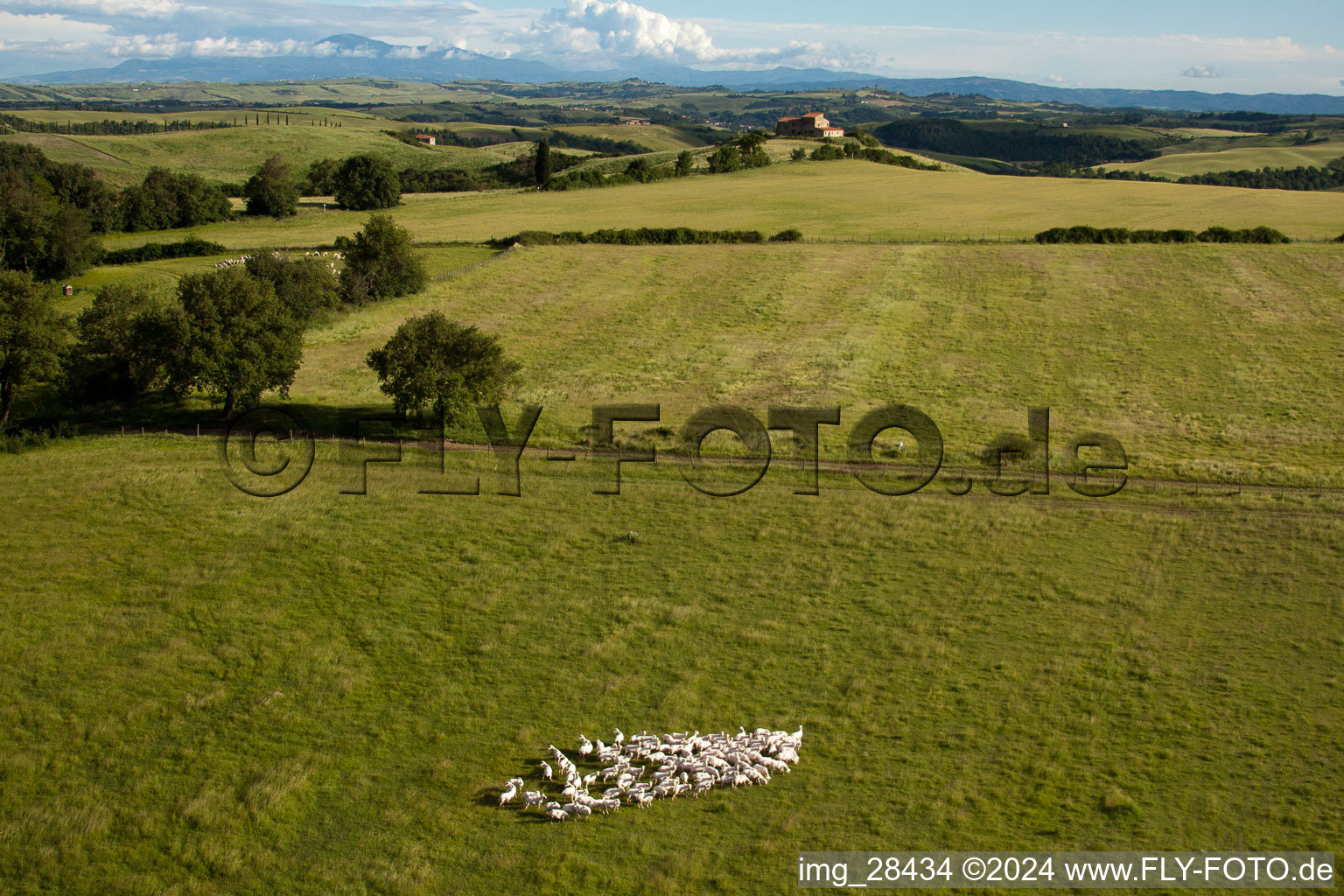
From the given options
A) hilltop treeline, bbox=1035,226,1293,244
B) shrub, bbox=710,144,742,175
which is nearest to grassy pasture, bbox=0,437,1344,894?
hilltop treeline, bbox=1035,226,1293,244

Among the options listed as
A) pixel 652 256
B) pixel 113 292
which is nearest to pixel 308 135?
pixel 652 256

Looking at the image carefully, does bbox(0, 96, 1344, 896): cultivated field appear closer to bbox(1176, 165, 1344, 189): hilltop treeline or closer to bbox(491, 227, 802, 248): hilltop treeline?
bbox(491, 227, 802, 248): hilltop treeline

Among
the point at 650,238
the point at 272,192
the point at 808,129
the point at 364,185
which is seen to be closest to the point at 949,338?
the point at 650,238

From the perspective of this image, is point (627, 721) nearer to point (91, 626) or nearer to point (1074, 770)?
point (1074, 770)

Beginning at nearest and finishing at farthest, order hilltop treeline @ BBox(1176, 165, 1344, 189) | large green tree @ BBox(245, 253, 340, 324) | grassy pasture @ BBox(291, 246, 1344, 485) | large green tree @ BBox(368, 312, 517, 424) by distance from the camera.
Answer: large green tree @ BBox(368, 312, 517, 424) → grassy pasture @ BBox(291, 246, 1344, 485) → large green tree @ BBox(245, 253, 340, 324) → hilltop treeline @ BBox(1176, 165, 1344, 189)

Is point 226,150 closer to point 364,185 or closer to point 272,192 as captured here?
point 364,185

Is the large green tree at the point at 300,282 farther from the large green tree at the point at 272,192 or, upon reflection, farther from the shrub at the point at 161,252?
the large green tree at the point at 272,192
